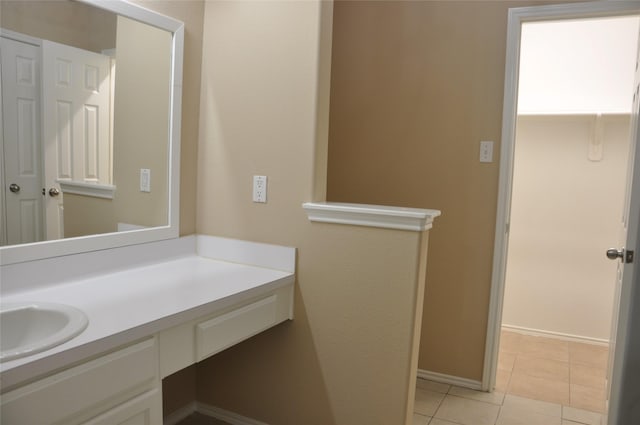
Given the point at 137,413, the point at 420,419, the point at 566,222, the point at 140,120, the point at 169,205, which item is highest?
the point at 140,120

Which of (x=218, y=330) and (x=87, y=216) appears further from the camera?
(x=87, y=216)

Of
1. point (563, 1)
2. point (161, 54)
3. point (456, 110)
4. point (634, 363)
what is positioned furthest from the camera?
point (456, 110)

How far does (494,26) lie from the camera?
2627 millimetres

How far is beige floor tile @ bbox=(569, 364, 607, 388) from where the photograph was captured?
2.95 meters

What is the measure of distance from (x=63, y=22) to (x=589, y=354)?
11.7 feet

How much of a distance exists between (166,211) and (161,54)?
657 millimetres

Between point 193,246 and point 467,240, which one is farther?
point 467,240

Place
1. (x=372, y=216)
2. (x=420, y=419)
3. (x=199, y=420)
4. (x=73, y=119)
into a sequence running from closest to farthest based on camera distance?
(x=73, y=119)
(x=372, y=216)
(x=199, y=420)
(x=420, y=419)

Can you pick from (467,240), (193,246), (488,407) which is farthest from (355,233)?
(488,407)

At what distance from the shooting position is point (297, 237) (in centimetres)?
210

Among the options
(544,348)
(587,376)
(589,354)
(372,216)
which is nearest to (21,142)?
(372,216)

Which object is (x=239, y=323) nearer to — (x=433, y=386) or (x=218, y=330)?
(x=218, y=330)

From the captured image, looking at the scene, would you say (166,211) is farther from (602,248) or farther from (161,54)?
(602,248)

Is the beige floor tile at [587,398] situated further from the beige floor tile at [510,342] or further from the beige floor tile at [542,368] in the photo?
the beige floor tile at [510,342]
